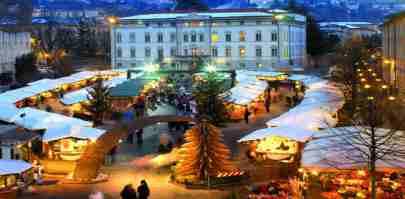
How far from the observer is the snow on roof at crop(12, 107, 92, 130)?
80.7ft

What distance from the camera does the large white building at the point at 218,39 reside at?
6234cm

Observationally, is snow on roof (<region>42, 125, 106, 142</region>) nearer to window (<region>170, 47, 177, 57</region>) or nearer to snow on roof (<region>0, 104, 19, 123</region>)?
snow on roof (<region>0, 104, 19, 123</region>)

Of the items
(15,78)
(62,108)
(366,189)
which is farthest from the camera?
(15,78)

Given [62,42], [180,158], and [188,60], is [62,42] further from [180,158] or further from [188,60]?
[180,158]

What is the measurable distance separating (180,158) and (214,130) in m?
1.17

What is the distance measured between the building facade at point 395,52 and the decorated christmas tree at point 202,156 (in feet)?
45.9

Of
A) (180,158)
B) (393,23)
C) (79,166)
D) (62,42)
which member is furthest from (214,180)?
(62,42)

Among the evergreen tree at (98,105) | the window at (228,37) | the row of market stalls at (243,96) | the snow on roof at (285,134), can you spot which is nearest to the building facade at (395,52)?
the row of market stalls at (243,96)

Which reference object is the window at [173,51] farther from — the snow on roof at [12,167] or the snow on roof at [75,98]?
the snow on roof at [12,167]

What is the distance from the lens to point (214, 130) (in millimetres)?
18484

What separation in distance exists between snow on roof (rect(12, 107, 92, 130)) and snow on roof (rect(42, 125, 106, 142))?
53.0 inches

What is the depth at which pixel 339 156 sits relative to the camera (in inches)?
611

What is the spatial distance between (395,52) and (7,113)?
60.4ft

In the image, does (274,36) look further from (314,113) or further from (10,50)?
(314,113)
